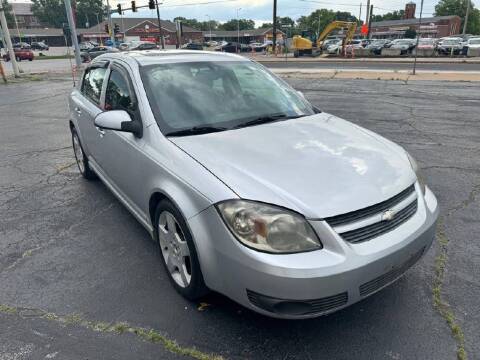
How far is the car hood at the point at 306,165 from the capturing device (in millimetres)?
2209

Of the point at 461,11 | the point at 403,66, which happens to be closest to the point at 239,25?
the point at 461,11

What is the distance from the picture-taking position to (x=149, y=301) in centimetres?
284

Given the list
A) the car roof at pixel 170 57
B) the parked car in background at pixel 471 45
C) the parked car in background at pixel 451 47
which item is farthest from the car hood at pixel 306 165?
the parked car in background at pixel 471 45

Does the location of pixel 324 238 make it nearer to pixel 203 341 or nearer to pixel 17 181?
pixel 203 341

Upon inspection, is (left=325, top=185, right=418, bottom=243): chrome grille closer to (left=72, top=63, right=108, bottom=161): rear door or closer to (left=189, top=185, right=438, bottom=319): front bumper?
(left=189, top=185, right=438, bottom=319): front bumper

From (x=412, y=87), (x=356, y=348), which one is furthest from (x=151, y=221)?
(x=412, y=87)

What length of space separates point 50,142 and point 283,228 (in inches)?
265

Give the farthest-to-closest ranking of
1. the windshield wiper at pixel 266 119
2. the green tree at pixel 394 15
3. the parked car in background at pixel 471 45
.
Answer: the green tree at pixel 394 15 → the parked car in background at pixel 471 45 → the windshield wiper at pixel 266 119

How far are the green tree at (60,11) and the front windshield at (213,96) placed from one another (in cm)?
13269

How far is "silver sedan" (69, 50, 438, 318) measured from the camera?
83.7 inches

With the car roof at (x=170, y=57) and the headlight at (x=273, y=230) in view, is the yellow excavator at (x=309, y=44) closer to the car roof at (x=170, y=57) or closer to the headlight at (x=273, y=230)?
the car roof at (x=170, y=57)

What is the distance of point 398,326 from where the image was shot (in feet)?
8.29

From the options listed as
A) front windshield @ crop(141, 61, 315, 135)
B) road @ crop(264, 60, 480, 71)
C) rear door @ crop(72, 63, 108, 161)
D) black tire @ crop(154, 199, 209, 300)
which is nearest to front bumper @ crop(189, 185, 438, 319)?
black tire @ crop(154, 199, 209, 300)

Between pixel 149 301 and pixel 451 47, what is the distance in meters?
39.6
